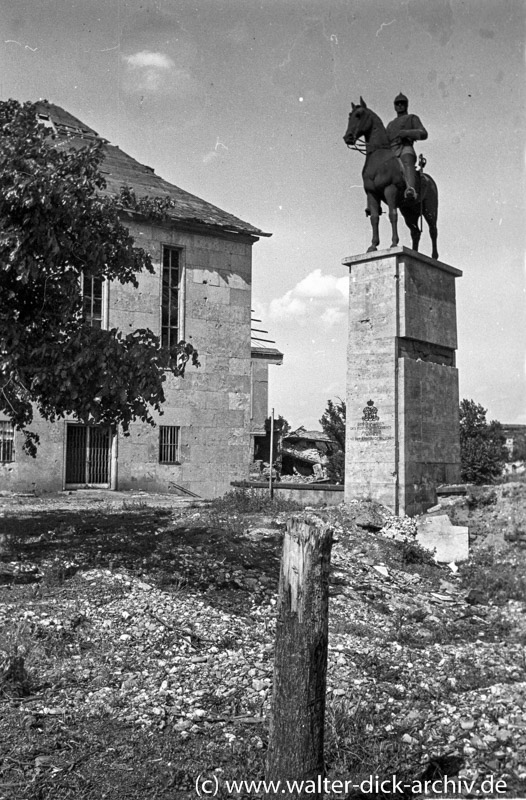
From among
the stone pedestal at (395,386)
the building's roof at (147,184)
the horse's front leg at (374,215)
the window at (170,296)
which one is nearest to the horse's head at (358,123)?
the horse's front leg at (374,215)

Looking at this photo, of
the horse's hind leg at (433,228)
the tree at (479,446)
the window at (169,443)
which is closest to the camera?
the horse's hind leg at (433,228)

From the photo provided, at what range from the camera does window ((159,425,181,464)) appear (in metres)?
20.5

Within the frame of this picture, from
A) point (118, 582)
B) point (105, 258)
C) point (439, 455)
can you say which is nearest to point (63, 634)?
point (118, 582)

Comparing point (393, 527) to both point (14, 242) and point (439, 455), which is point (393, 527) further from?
point (14, 242)

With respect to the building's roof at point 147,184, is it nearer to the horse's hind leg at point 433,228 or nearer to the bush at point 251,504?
the horse's hind leg at point 433,228

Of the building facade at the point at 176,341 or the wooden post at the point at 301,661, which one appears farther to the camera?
the building facade at the point at 176,341

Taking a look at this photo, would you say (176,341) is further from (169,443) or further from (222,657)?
(222,657)

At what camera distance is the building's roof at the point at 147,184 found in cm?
2098

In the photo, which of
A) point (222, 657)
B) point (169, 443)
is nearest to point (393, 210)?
point (222, 657)

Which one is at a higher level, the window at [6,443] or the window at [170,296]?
the window at [170,296]

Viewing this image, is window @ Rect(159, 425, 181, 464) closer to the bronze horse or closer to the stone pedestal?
the stone pedestal

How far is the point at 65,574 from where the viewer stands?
8391mm

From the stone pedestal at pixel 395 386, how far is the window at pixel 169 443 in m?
8.76

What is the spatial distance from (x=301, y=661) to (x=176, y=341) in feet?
57.1
